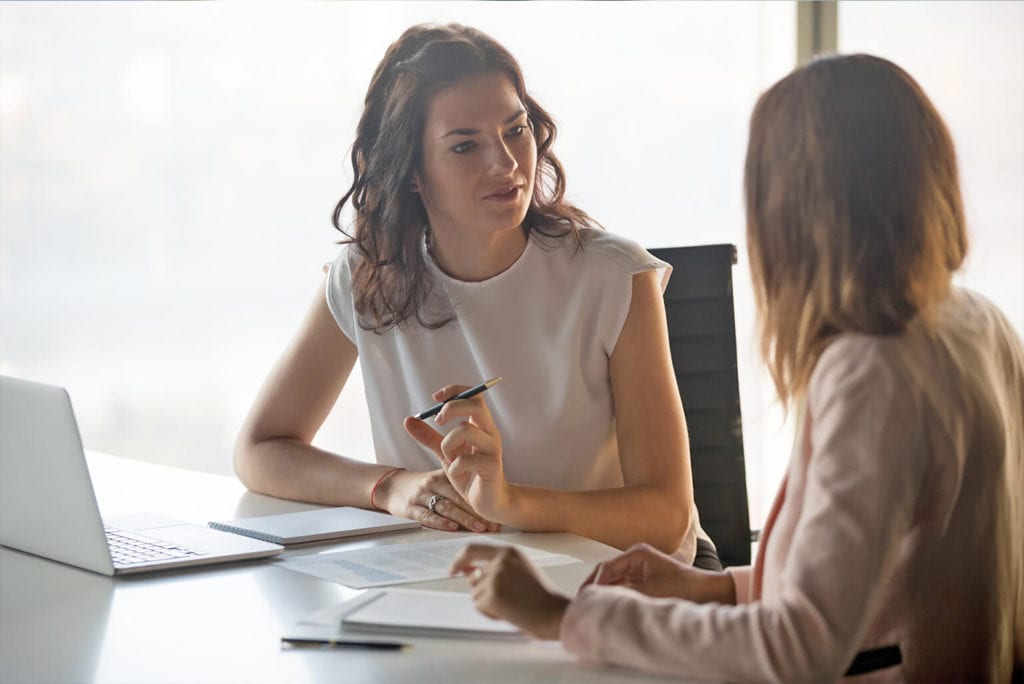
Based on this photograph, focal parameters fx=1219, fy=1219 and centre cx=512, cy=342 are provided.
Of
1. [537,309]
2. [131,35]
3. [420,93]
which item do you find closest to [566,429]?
[537,309]

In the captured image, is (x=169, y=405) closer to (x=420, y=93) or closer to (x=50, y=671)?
(x=420, y=93)

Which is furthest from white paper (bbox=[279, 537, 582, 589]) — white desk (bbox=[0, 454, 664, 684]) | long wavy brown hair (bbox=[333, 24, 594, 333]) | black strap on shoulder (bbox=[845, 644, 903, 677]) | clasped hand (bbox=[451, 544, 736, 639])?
long wavy brown hair (bbox=[333, 24, 594, 333])

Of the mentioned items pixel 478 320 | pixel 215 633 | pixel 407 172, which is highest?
pixel 407 172

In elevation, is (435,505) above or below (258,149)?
below

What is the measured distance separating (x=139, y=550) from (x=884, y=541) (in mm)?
1020

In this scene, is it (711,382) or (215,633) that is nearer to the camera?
(215,633)

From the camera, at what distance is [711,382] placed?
2221 millimetres

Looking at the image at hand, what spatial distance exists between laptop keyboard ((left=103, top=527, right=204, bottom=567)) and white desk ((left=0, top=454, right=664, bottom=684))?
37 millimetres

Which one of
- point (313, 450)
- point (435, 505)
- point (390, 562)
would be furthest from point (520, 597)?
point (313, 450)

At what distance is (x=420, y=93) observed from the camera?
6.79 ft

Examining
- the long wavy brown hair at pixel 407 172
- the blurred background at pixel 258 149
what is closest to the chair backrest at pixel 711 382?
the long wavy brown hair at pixel 407 172

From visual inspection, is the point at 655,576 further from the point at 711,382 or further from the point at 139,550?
the point at 711,382

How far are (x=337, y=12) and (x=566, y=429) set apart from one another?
2190 mm

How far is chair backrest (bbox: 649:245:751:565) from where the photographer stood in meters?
2.21
